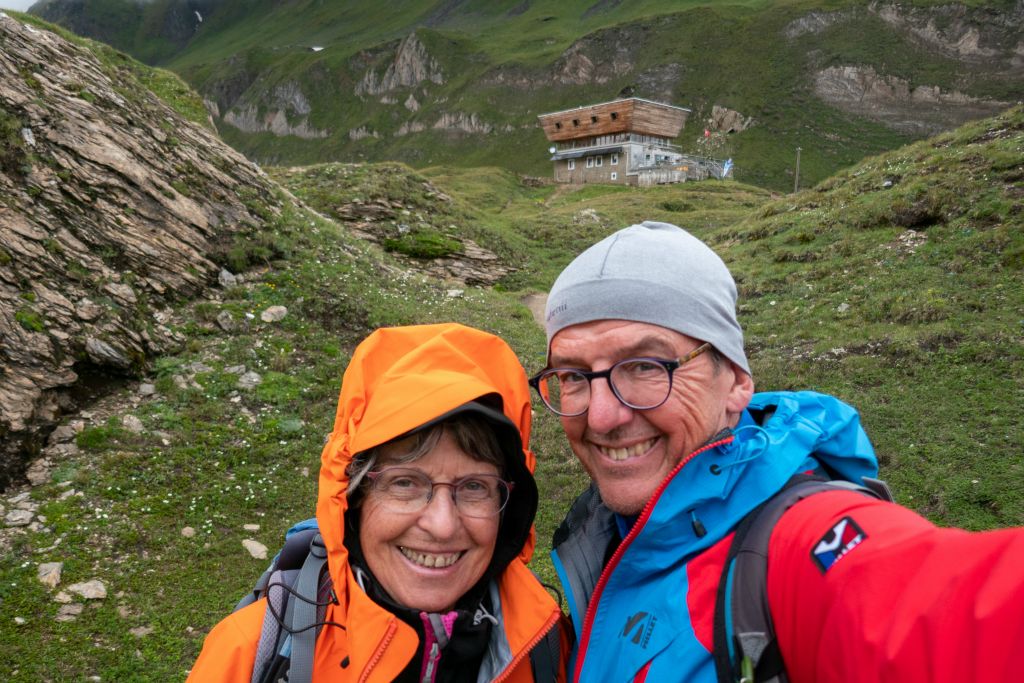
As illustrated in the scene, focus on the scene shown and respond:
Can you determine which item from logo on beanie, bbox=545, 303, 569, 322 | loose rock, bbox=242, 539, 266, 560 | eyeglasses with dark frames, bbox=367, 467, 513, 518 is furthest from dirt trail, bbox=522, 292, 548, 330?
eyeglasses with dark frames, bbox=367, 467, 513, 518

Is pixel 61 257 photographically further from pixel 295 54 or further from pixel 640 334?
pixel 295 54

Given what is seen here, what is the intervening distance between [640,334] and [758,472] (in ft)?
2.43

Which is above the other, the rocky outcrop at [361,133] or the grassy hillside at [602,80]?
→ the grassy hillside at [602,80]

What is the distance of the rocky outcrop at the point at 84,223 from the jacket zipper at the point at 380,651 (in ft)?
27.2

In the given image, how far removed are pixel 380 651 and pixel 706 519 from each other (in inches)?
57.9

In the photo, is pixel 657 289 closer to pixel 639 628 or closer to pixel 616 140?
pixel 639 628

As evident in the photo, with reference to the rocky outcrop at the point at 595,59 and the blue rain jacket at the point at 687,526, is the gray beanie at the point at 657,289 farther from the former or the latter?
the rocky outcrop at the point at 595,59

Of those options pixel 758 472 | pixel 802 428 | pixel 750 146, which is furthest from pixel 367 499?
pixel 750 146

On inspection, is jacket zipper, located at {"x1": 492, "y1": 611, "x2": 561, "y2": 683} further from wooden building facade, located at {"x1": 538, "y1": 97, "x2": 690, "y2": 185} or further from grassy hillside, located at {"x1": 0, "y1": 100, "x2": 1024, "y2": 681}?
wooden building facade, located at {"x1": 538, "y1": 97, "x2": 690, "y2": 185}

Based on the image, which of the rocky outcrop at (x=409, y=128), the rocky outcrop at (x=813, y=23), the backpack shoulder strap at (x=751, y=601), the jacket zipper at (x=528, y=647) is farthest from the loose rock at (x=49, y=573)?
the rocky outcrop at (x=409, y=128)

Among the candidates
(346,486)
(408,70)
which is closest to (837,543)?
(346,486)

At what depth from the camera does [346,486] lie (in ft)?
8.71

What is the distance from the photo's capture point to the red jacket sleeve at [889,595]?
3.94 feet

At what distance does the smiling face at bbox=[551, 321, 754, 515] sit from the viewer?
2.57 m
